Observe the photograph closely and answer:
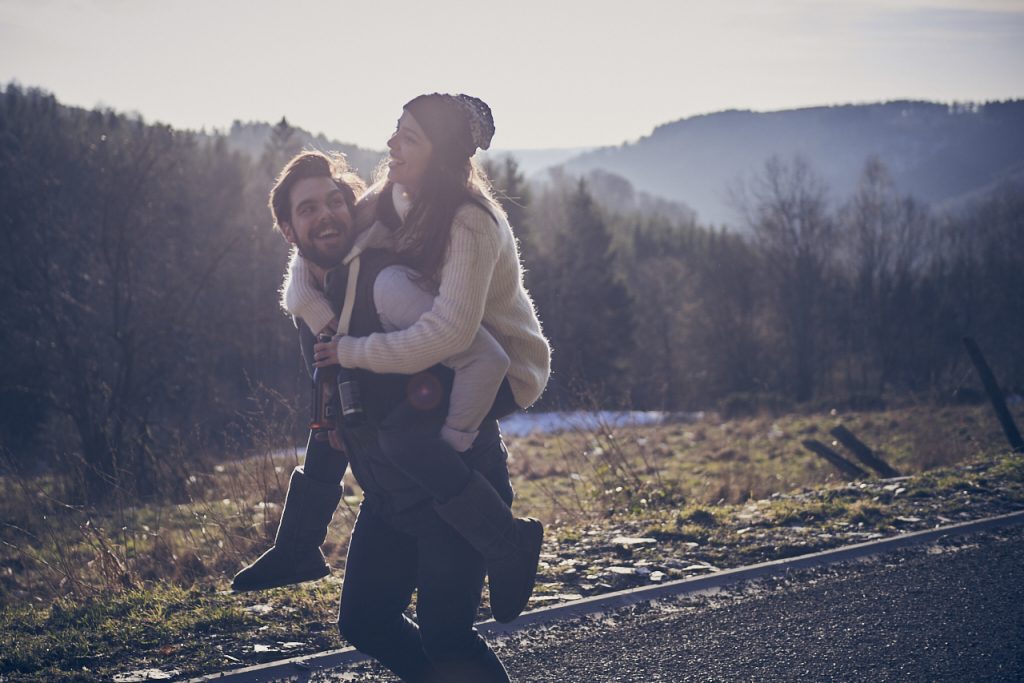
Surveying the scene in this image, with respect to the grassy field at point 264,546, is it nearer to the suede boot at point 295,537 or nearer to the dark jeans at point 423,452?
the suede boot at point 295,537

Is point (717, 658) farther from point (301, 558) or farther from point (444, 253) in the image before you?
point (444, 253)

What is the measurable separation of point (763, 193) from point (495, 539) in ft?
165

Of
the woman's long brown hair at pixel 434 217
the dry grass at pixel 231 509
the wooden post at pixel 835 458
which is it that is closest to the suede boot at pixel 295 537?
the woman's long brown hair at pixel 434 217

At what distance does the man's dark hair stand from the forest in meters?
4.89

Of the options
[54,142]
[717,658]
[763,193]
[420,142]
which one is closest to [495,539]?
[420,142]

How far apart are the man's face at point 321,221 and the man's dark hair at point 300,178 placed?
0.02 m

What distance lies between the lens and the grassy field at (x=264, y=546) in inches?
170

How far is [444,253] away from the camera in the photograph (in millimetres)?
2566

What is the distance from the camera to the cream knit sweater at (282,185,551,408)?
2.50 m

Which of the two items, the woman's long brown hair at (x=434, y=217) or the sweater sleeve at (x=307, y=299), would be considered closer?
the woman's long brown hair at (x=434, y=217)

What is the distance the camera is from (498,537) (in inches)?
102

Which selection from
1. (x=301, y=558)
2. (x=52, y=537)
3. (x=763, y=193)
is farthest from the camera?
(x=763, y=193)

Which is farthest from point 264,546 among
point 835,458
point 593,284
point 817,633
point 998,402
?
point 593,284

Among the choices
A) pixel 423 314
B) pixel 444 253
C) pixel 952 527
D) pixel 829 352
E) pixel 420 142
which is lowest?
pixel 829 352
